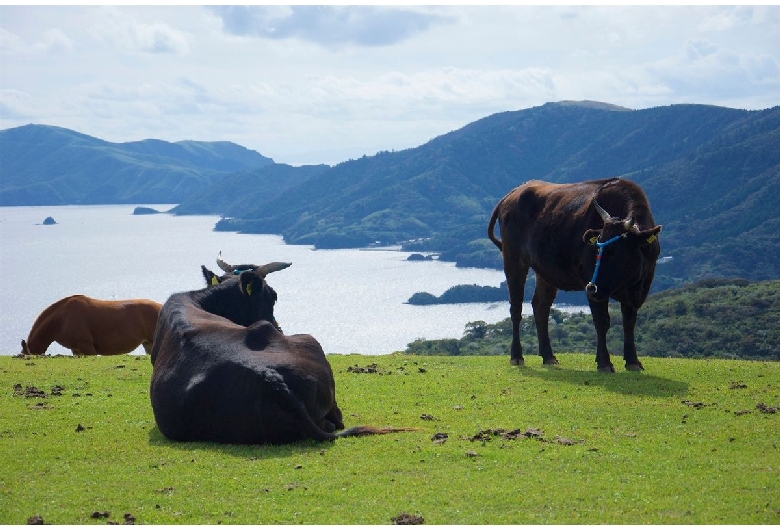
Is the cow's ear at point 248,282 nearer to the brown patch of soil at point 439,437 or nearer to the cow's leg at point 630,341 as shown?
the brown patch of soil at point 439,437

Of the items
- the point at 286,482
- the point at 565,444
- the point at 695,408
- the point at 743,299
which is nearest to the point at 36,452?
the point at 286,482

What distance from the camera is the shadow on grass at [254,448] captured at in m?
10.1

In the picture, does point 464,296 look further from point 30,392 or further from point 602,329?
point 30,392

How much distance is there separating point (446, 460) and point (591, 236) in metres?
6.81

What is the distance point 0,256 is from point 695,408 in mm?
200540

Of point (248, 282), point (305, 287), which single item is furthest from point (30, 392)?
point (305, 287)

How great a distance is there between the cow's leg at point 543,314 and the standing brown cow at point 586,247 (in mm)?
19

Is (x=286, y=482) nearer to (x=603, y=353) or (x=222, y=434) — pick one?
(x=222, y=434)

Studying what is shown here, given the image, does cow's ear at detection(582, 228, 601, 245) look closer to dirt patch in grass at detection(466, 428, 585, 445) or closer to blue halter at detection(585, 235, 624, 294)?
blue halter at detection(585, 235, 624, 294)

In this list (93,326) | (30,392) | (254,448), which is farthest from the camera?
(93,326)

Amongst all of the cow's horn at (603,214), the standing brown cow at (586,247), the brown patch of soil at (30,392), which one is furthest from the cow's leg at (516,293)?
the brown patch of soil at (30,392)

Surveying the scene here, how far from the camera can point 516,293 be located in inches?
725

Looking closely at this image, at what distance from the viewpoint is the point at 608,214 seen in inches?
613

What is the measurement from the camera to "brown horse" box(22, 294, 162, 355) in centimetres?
2066
